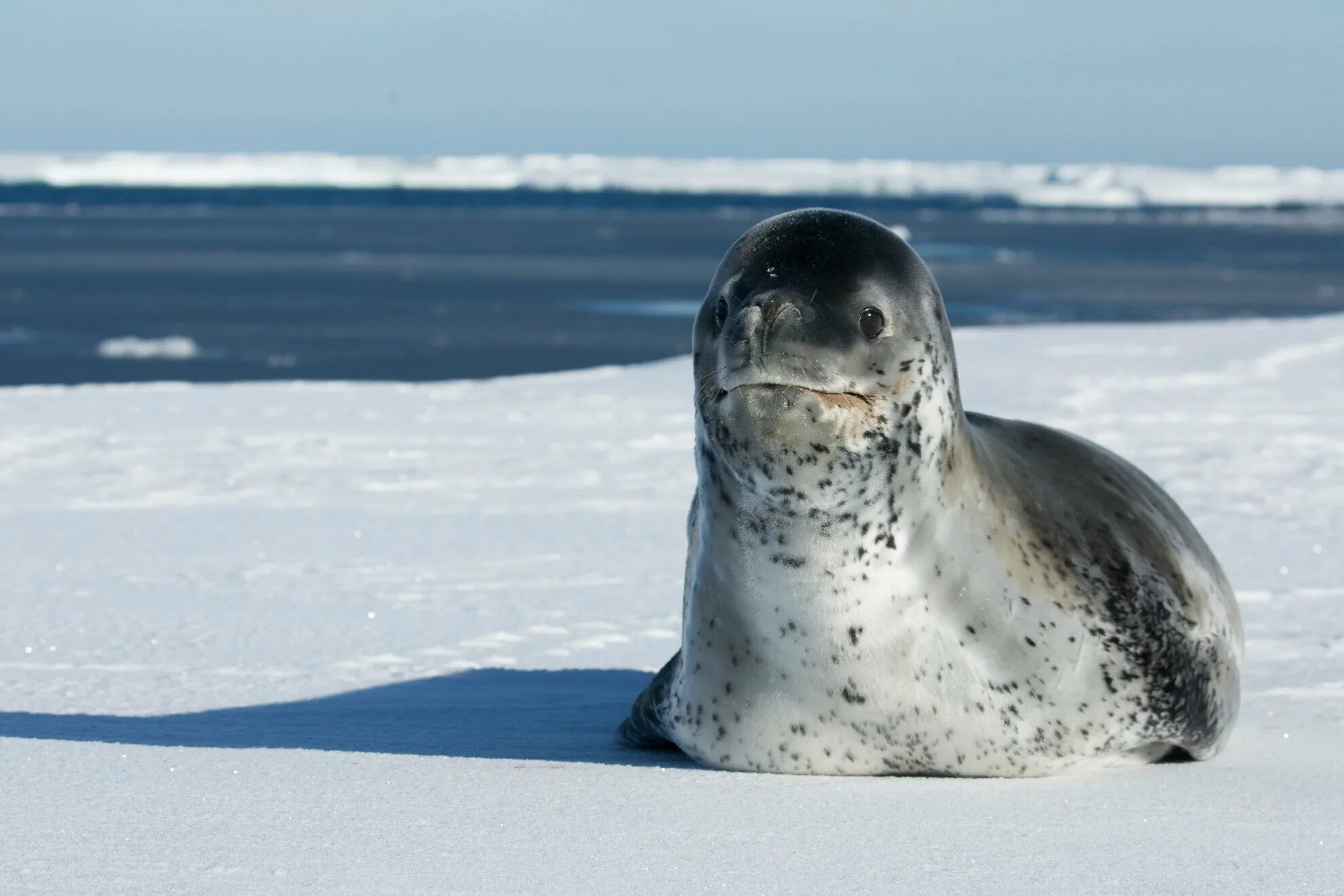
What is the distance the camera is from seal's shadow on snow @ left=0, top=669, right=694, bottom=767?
3.38 m

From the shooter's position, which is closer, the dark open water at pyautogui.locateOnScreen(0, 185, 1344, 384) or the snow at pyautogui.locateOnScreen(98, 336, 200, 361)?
the snow at pyautogui.locateOnScreen(98, 336, 200, 361)

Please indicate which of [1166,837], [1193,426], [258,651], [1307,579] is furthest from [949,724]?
[1193,426]

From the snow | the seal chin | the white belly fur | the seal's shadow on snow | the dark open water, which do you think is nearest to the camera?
the seal chin

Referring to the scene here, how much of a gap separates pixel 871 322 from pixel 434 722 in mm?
1348

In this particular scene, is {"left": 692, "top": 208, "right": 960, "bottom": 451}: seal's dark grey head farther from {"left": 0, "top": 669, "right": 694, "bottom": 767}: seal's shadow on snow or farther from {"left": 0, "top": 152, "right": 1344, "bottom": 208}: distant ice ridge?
{"left": 0, "top": 152, "right": 1344, "bottom": 208}: distant ice ridge

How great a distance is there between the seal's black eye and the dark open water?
10.0 metres

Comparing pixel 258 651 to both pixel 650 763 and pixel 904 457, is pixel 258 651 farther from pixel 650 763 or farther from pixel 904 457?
pixel 904 457

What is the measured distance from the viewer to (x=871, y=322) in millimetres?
2916

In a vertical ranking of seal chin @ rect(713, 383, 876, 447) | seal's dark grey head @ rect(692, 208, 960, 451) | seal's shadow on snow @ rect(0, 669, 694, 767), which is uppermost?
seal's dark grey head @ rect(692, 208, 960, 451)

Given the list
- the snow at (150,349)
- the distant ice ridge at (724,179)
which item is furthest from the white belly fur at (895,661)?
the distant ice ridge at (724,179)

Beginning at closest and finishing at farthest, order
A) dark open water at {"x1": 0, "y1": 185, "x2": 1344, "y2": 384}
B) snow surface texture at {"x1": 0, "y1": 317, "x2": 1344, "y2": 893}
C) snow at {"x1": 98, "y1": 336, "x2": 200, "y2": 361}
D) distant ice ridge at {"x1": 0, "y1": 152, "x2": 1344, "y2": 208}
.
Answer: snow surface texture at {"x1": 0, "y1": 317, "x2": 1344, "y2": 893} < snow at {"x1": 98, "y1": 336, "x2": 200, "y2": 361} < dark open water at {"x1": 0, "y1": 185, "x2": 1344, "y2": 384} < distant ice ridge at {"x1": 0, "y1": 152, "x2": 1344, "y2": 208}

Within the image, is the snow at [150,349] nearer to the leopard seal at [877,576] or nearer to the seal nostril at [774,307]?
the leopard seal at [877,576]

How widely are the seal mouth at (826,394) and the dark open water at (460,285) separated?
10.1 meters

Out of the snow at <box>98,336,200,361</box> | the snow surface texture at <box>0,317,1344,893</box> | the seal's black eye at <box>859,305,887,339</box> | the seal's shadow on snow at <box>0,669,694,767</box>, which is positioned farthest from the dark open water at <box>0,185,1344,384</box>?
the seal's black eye at <box>859,305,887,339</box>
